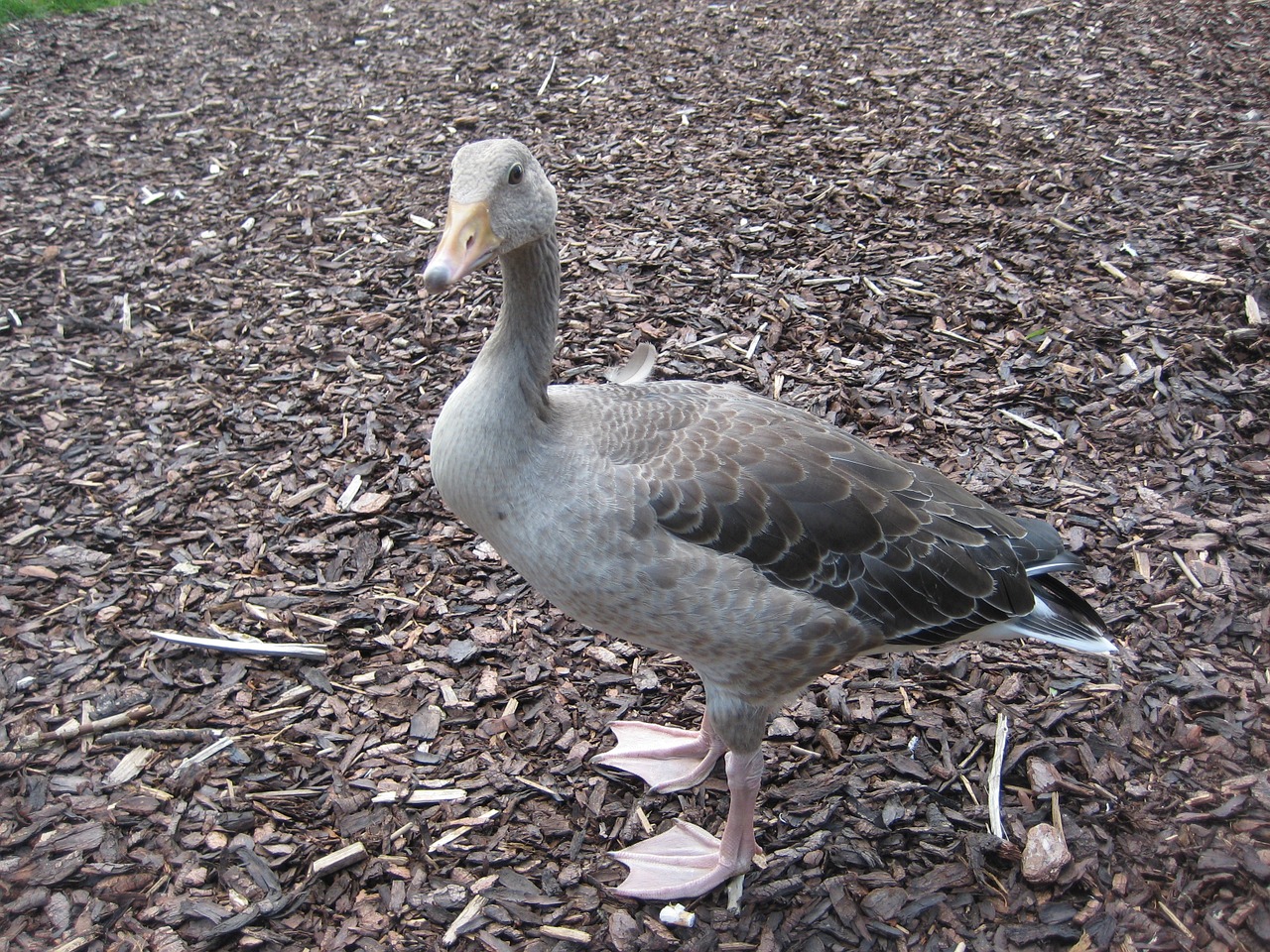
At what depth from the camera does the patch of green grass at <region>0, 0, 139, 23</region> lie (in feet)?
36.3

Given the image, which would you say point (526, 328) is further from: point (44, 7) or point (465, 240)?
point (44, 7)

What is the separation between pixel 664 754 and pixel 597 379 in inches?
102

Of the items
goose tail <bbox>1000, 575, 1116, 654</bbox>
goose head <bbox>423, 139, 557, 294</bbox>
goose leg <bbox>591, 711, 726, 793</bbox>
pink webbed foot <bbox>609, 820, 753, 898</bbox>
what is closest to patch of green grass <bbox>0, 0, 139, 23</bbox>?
goose head <bbox>423, 139, 557, 294</bbox>

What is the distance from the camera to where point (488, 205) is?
9.50ft

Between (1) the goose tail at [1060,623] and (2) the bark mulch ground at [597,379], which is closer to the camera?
(2) the bark mulch ground at [597,379]

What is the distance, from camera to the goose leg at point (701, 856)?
3.36 metres

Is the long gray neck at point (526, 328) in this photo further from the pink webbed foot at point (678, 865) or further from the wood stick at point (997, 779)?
the wood stick at point (997, 779)

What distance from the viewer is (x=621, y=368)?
461 centimetres

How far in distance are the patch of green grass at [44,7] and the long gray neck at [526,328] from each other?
12025 mm

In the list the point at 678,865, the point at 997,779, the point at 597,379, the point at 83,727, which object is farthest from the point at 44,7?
the point at 997,779

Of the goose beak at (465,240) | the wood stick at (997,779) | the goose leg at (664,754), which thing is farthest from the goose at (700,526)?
the wood stick at (997,779)

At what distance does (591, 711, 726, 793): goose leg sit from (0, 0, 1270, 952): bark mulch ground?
0.11 meters

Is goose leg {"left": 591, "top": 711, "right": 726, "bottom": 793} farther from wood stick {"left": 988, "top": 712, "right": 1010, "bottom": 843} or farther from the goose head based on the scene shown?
the goose head

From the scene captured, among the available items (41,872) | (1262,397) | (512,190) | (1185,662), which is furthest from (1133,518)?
(41,872)
